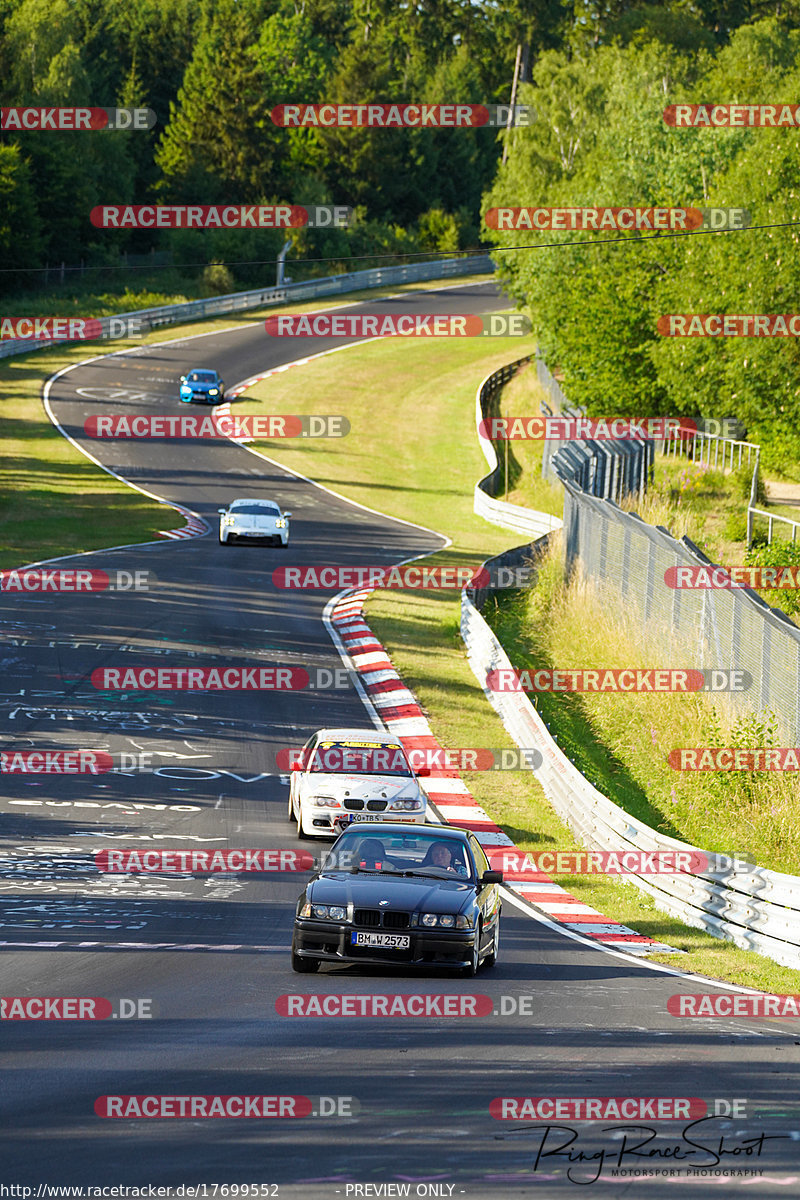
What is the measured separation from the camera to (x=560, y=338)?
5509 centimetres

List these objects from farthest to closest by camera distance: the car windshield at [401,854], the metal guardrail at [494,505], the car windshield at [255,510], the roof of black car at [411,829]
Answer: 1. the metal guardrail at [494,505]
2. the car windshield at [255,510]
3. the roof of black car at [411,829]
4. the car windshield at [401,854]

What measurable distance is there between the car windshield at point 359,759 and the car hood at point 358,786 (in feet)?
0.52

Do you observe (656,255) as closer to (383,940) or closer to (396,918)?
(396,918)

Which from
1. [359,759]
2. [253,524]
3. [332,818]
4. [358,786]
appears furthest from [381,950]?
[253,524]

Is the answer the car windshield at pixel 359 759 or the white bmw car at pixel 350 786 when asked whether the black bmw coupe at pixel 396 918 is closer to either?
the white bmw car at pixel 350 786

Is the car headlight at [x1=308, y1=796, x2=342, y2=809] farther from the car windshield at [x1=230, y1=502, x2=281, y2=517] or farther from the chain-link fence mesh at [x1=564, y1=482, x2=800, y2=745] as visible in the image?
the car windshield at [x1=230, y1=502, x2=281, y2=517]

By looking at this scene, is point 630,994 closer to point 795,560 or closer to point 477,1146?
point 477,1146

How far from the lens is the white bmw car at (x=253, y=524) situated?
38594 millimetres

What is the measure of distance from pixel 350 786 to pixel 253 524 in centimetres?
2227

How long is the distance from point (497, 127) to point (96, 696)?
11083 cm

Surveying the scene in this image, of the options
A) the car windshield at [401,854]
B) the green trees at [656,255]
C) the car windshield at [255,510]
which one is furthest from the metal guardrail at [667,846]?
the green trees at [656,255]

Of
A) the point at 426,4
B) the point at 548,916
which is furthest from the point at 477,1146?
the point at 426,4

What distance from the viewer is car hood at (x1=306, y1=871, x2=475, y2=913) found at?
437 inches

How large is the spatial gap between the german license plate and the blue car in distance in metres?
52.2
